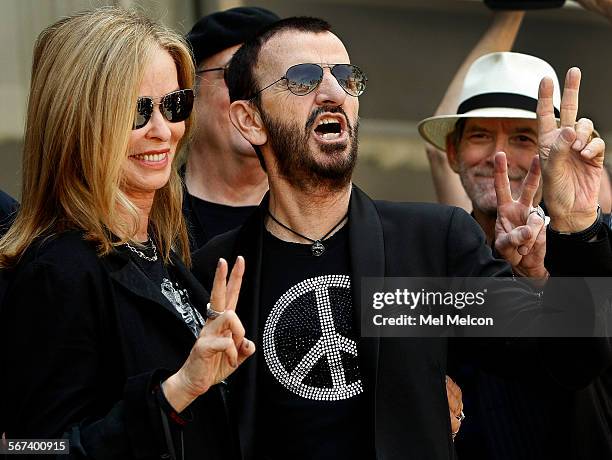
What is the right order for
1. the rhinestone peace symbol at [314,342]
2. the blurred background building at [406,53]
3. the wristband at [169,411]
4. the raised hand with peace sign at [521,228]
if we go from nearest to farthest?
the wristband at [169,411] → the rhinestone peace symbol at [314,342] → the raised hand with peace sign at [521,228] → the blurred background building at [406,53]

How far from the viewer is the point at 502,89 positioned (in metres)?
4.52

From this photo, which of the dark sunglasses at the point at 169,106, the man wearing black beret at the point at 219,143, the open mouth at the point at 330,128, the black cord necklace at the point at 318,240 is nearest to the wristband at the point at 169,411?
the black cord necklace at the point at 318,240

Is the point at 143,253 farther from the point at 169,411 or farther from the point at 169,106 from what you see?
the point at 169,411

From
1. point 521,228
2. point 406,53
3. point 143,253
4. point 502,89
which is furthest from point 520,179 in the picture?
point 406,53

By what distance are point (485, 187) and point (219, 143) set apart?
40.7 inches

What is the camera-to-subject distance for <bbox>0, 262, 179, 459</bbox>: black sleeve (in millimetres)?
2768

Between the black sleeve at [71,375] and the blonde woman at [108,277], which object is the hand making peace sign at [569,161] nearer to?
the blonde woman at [108,277]

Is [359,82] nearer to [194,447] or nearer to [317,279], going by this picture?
[317,279]

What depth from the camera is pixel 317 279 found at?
3.11 meters

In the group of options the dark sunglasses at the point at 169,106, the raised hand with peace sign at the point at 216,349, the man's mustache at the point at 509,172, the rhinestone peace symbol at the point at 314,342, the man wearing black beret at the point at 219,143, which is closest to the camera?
the raised hand with peace sign at the point at 216,349

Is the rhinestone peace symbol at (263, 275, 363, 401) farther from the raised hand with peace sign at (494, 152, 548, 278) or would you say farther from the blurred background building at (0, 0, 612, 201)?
the blurred background building at (0, 0, 612, 201)

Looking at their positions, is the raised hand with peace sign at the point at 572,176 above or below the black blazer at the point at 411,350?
above

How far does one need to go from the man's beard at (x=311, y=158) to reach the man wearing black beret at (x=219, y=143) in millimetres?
1197

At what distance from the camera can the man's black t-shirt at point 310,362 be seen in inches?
116
